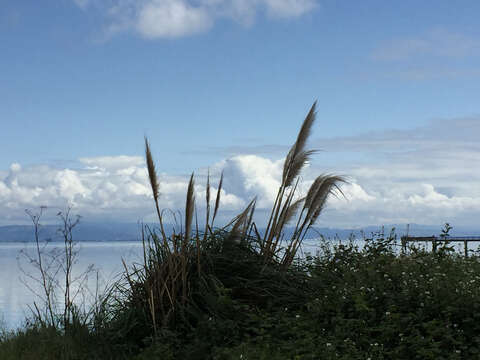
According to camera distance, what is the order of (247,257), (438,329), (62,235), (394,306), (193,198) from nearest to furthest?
1. (438,329)
2. (394,306)
3. (193,198)
4. (247,257)
5. (62,235)

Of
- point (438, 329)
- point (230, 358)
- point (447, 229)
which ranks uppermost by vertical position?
point (447, 229)

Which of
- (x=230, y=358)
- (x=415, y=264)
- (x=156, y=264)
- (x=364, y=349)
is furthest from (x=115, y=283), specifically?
(x=415, y=264)

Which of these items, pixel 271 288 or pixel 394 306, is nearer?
pixel 394 306

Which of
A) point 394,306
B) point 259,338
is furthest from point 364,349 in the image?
point 259,338

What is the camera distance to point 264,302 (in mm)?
7004

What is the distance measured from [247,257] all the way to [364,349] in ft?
6.31

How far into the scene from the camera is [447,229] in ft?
26.5

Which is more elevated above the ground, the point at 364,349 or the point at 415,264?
the point at 415,264

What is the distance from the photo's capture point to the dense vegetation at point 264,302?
5.91m

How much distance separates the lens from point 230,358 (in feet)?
18.8

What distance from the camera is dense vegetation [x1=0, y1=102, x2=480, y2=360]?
591cm

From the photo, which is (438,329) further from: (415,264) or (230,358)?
(230,358)

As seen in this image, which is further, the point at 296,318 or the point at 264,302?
the point at 264,302

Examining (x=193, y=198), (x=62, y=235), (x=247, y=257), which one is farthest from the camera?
(x=62, y=235)
